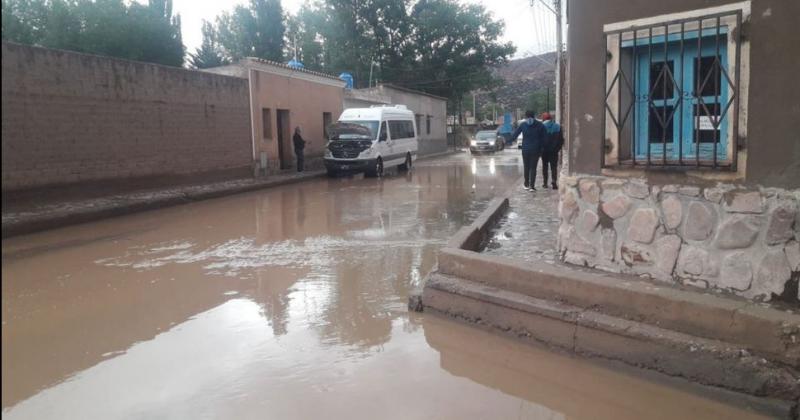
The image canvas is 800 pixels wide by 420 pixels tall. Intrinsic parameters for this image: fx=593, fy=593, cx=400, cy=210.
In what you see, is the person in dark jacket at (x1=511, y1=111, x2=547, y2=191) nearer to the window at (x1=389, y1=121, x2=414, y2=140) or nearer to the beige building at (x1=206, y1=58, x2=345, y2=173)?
the window at (x1=389, y1=121, x2=414, y2=140)

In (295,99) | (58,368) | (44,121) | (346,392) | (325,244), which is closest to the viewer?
(346,392)

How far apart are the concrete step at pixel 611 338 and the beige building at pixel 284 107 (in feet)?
48.1

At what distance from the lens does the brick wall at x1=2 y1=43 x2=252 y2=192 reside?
11.3 metres

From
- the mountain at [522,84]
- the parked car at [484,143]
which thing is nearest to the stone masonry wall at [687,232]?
the parked car at [484,143]

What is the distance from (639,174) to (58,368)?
4.95 meters

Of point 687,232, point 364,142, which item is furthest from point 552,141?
point 364,142

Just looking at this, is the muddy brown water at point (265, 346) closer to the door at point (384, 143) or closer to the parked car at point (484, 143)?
the door at point (384, 143)

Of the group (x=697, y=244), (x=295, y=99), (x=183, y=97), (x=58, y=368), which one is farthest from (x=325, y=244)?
(x=295, y=99)

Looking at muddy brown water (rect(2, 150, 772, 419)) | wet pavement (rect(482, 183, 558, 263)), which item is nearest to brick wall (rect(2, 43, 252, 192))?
muddy brown water (rect(2, 150, 772, 419))

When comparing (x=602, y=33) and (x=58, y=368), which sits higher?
(x=602, y=33)

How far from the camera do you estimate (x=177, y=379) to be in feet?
13.6

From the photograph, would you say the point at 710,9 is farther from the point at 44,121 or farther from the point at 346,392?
the point at 44,121

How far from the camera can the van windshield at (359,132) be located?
1969 centimetres

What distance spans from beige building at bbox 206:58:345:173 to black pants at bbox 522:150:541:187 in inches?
368
